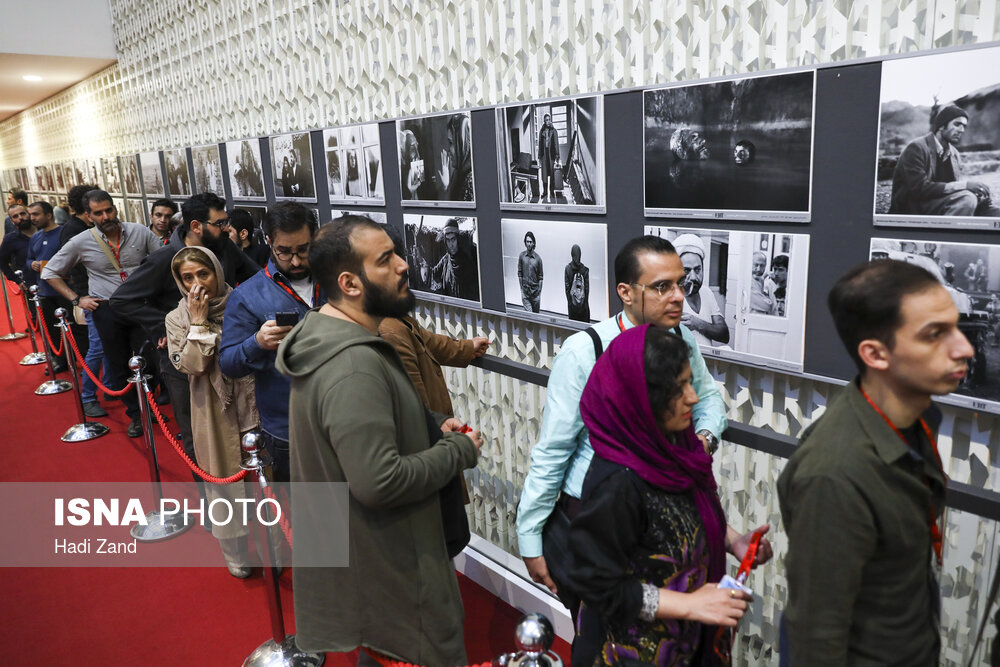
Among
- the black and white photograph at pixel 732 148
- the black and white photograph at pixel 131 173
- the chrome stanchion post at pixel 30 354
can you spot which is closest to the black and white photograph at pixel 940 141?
the black and white photograph at pixel 732 148

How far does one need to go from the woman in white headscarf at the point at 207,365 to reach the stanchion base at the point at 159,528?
1212 mm

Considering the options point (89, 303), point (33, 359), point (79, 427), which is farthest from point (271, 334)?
point (33, 359)

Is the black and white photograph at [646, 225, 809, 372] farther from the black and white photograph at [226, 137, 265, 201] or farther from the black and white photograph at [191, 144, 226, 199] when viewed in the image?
the black and white photograph at [191, 144, 226, 199]

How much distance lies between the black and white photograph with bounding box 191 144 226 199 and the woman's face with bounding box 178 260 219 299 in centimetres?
469

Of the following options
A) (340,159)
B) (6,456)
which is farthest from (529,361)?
(6,456)

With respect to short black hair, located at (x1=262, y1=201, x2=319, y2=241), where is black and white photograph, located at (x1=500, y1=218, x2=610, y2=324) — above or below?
below

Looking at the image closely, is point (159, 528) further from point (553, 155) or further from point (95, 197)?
point (553, 155)

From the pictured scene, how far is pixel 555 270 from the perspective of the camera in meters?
4.23

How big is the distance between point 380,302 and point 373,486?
660 mm

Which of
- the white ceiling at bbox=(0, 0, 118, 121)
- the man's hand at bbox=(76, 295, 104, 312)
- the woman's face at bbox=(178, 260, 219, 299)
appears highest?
the white ceiling at bbox=(0, 0, 118, 121)

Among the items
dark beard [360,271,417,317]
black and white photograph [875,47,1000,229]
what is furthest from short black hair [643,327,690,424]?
black and white photograph [875,47,1000,229]

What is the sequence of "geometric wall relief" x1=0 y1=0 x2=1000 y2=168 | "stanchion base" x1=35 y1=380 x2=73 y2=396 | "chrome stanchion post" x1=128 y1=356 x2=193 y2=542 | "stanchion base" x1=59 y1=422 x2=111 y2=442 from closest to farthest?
"geometric wall relief" x1=0 y1=0 x2=1000 y2=168
"chrome stanchion post" x1=128 y1=356 x2=193 y2=542
"stanchion base" x1=59 y1=422 x2=111 y2=442
"stanchion base" x1=35 y1=380 x2=73 y2=396

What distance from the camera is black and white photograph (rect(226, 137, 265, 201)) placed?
24.2 feet

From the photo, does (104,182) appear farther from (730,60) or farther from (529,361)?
(730,60)
